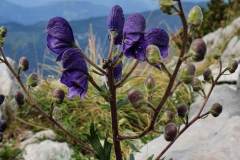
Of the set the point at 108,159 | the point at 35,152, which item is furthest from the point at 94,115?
the point at 108,159

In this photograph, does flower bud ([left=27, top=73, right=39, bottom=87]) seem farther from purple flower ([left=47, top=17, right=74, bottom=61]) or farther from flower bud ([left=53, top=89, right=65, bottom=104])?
purple flower ([left=47, top=17, right=74, bottom=61])

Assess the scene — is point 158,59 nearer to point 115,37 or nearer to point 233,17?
point 115,37

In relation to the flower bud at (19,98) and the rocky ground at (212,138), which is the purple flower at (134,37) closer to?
the rocky ground at (212,138)

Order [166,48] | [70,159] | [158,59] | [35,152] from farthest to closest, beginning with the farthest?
1. [35,152]
2. [70,159]
3. [166,48]
4. [158,59]

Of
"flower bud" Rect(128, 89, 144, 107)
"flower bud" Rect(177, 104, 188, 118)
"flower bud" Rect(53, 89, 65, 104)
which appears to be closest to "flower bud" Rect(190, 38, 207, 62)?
"flower bud" Rect(128, 89, 144, 107)

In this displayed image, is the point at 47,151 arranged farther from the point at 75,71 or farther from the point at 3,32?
the point at 75,71

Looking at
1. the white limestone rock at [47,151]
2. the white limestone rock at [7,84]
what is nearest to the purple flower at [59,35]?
the white limestone rock at [47,151]

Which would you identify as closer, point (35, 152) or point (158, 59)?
point (158, 59)
